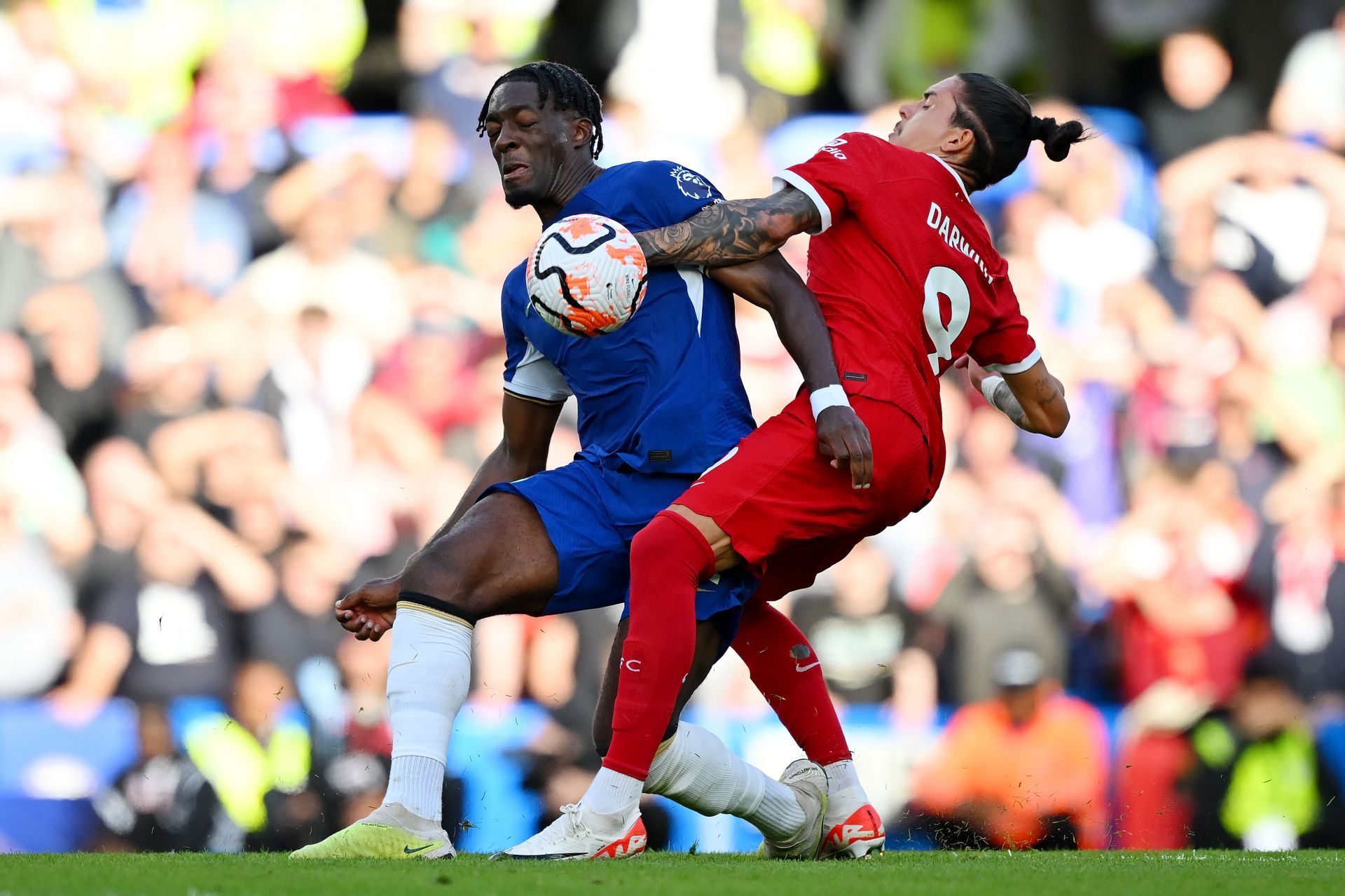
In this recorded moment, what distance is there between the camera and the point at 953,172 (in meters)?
3.57

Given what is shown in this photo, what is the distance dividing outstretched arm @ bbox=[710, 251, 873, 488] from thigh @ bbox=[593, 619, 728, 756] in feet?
1.57

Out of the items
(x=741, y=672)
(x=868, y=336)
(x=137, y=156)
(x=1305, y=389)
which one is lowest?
(x=741, y=672)

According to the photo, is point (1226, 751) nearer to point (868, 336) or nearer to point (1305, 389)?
point (1305, 389)

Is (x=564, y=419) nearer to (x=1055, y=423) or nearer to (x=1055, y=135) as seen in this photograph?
(x=1055, y=423)

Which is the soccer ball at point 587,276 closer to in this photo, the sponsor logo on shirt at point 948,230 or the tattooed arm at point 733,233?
the tattooed arm at point 733,233

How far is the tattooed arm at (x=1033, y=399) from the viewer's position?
3.67 meters

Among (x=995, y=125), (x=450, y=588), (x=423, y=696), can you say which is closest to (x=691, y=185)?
(x=995, y=125)

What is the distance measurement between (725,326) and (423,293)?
192 cm

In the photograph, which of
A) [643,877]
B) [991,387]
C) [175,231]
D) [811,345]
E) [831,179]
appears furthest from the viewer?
[175,231]

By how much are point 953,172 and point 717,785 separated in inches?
57.6

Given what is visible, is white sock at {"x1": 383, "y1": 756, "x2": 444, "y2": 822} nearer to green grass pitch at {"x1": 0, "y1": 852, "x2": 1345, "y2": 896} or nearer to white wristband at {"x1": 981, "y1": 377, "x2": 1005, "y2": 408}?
green grass pitch at {"x1": 0, "y1": 852, "x2": 1345, "y2": 896}

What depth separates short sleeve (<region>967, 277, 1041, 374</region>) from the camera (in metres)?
3.59

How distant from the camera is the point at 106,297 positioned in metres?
5.22

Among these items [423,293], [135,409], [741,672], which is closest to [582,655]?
[741,672]
